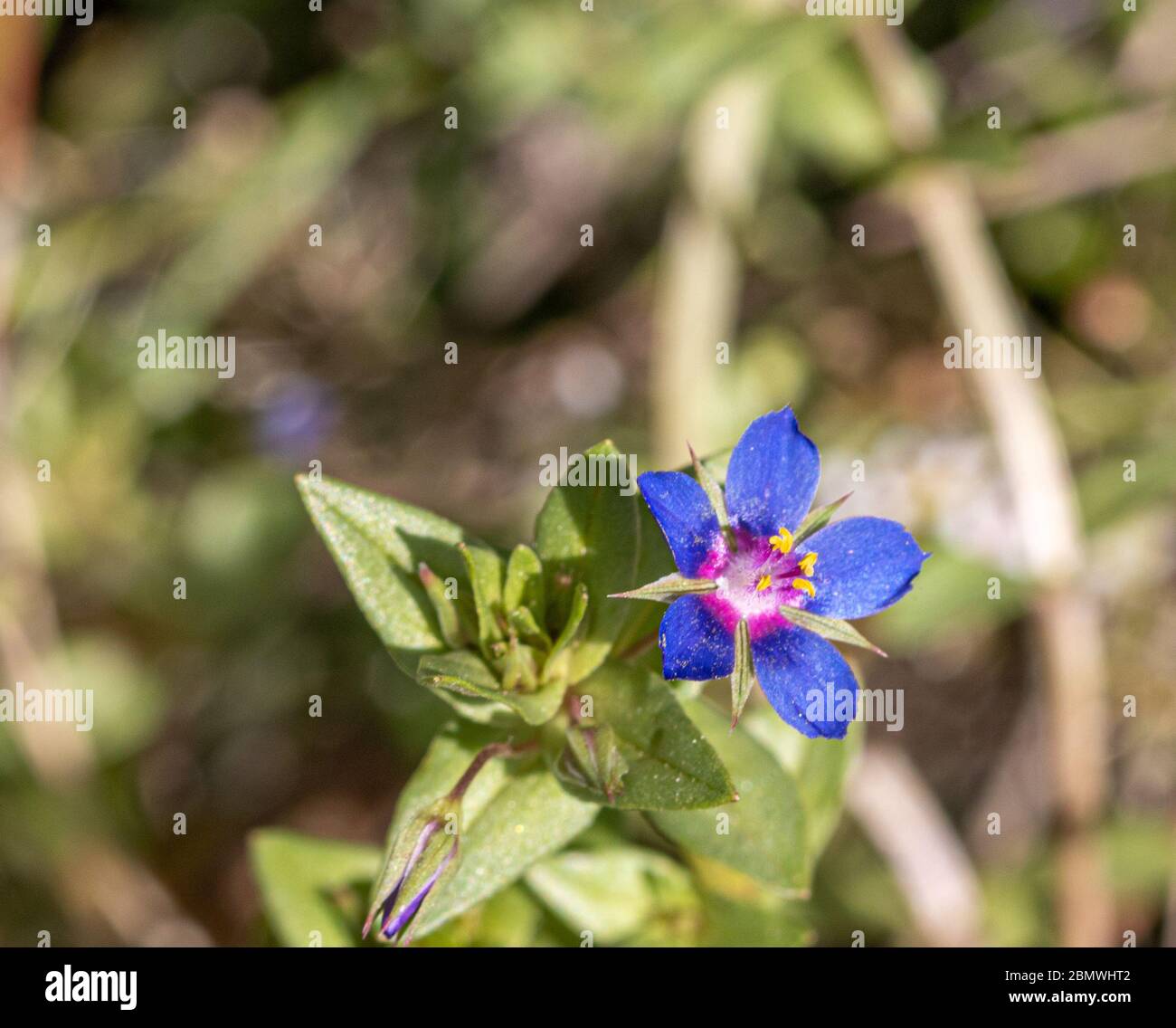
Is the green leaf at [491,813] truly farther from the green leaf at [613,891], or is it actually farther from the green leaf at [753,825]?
the green leaf at [613,891]

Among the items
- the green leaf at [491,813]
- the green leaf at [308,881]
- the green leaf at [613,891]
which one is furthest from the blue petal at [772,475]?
the green leaf at [308,881]

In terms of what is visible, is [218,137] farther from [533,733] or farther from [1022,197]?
[533,733]

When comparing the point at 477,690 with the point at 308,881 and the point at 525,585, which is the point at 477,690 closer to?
the point at 525,585

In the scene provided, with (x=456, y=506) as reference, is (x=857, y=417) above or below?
above

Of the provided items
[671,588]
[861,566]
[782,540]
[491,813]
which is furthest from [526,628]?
[861,566]

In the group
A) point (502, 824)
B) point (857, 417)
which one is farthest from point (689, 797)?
point (857, 417)

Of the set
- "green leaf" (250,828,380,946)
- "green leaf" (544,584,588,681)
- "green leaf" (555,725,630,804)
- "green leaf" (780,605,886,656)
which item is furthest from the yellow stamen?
"green leaf" (250,828,380,946)
